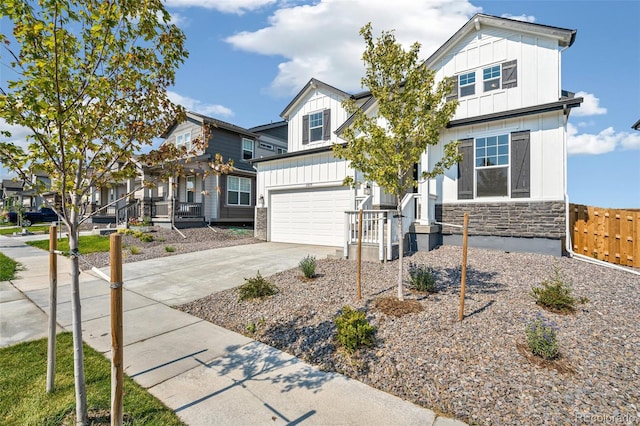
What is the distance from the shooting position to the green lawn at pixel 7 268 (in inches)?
290

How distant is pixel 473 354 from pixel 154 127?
421 centimetres

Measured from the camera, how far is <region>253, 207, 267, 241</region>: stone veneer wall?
45.0 feet

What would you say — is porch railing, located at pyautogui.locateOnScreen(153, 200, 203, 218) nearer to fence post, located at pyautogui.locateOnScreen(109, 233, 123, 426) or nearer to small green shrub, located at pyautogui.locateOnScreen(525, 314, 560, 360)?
fence post, located at pyautogui.locateOnScreen(109, 233, 123, 426)

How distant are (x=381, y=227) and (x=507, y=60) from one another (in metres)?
6.78

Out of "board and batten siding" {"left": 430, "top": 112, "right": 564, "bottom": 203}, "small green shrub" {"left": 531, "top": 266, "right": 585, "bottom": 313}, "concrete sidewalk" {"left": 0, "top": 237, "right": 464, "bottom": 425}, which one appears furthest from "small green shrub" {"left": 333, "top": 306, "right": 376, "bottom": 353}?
"board and batten siding" {"left": 430, "top": 112, "right": 564, "bottom": 203}

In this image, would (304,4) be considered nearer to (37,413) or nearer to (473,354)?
(473,354)

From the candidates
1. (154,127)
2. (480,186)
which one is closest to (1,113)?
(154,127)

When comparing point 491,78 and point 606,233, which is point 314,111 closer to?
point 491,78

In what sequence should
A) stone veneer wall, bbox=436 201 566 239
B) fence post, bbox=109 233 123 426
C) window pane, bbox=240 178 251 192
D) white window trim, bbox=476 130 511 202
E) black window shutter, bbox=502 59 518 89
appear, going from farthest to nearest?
window pane, bbox=240 178 251 192
black window shutter, bbox=502 59 518 89
white window trim, bbox=476 130 511 202
stone veneer wall, bbox=436 201 566 239
fence post, bbox=109 233 123 426

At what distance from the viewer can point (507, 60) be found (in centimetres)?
888

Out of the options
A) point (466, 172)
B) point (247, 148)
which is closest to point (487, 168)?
point (466, 172)

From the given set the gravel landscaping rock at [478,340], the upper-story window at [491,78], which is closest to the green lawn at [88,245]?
the gravel landscaping rock at [478,340]

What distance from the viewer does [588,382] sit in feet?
9.12

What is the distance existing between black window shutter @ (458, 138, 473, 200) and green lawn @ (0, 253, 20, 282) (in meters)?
12.6
